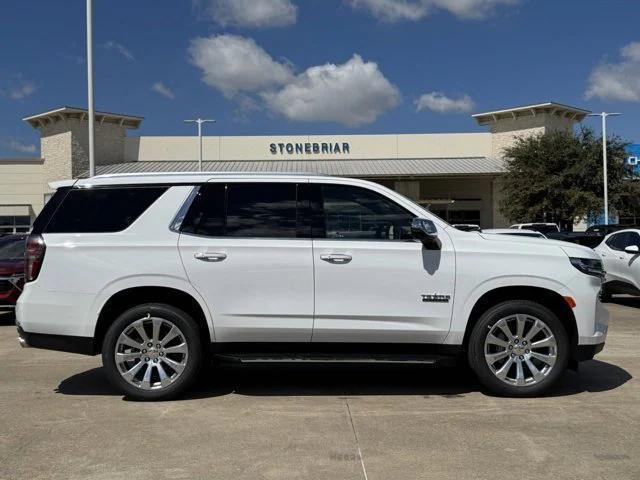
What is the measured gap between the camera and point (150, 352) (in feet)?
18.1

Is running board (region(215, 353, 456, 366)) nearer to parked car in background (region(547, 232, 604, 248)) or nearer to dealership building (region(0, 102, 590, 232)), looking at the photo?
parked car in background (region(547, 232, 604, 248))

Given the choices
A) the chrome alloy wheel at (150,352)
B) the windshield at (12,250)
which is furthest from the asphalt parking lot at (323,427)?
the windshield at (12,250)

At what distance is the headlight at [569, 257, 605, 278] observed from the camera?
18.3 feet

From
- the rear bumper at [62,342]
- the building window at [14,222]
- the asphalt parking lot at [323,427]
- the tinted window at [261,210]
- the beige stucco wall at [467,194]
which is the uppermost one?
the beige stucco wall at [467,194]

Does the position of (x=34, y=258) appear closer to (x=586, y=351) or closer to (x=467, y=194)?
(x=586, y=351)

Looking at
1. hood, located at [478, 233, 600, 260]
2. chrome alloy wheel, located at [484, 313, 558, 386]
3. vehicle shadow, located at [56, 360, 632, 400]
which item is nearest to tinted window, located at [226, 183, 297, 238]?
vehicle shadow, located at [56, 360, 632, 400]

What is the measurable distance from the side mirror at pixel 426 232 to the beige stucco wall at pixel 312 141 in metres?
38.5

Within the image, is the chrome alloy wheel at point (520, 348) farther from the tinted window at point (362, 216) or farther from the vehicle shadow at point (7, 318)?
the vehicle shadow at point (7, 318)

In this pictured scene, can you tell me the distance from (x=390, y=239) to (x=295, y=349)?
129 centimetres

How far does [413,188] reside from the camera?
1677 inches

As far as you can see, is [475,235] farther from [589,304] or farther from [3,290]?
[3,290]

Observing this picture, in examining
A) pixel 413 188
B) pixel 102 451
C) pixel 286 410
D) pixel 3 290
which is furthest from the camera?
pixel 413 188

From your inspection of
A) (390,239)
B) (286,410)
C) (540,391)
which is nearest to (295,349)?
(286,410)

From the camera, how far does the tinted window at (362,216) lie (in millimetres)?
5590
